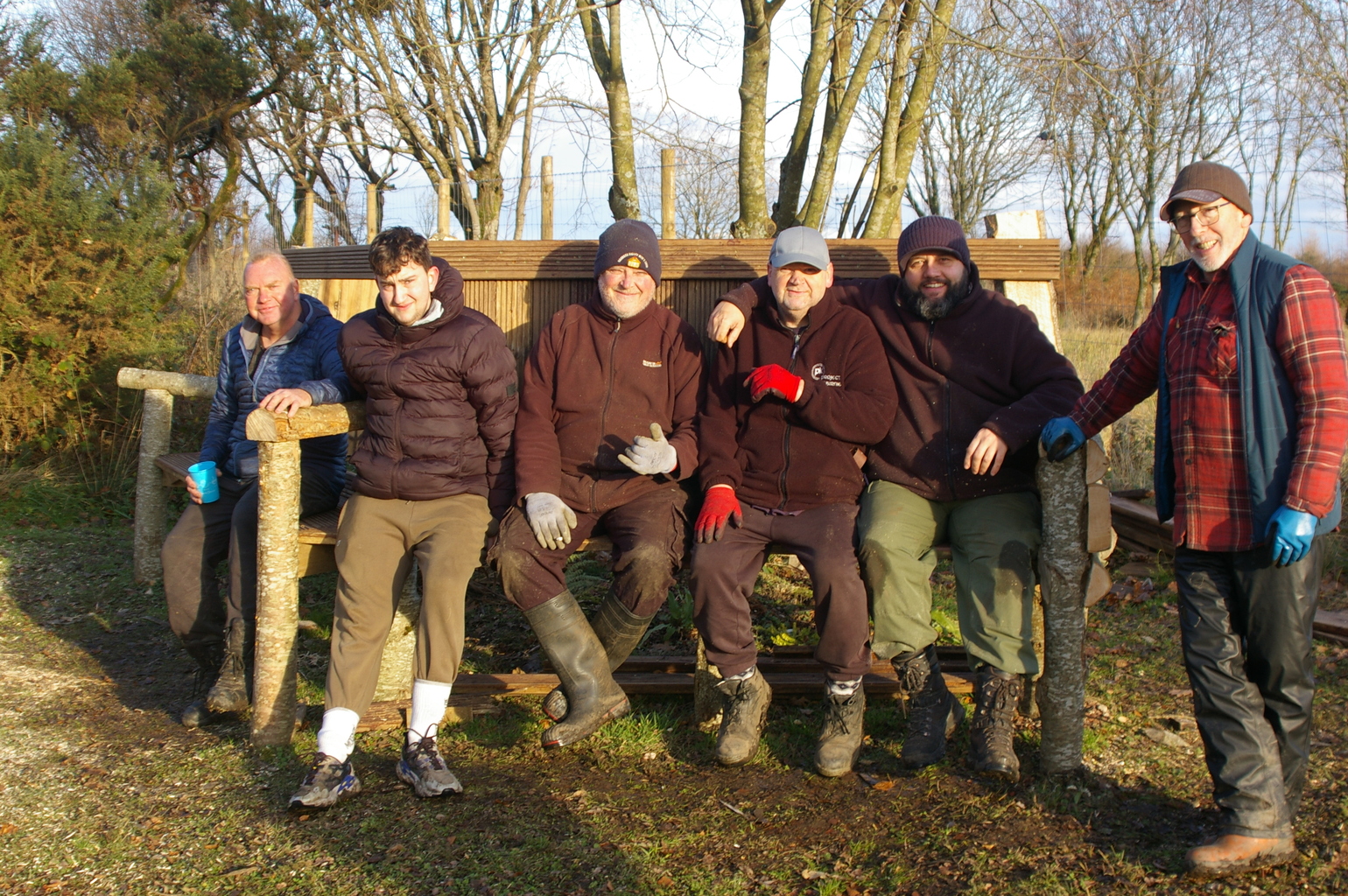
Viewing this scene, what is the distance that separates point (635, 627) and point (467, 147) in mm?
13247

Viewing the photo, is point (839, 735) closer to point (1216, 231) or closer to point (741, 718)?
point (741, 718)

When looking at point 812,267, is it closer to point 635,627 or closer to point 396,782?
point 635,627

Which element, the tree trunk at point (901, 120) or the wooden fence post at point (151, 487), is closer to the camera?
the wooden fence post at point (151, 487)

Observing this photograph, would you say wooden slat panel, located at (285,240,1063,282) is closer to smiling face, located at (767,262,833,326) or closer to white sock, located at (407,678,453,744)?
smiling face, located at (767,262,833,326)

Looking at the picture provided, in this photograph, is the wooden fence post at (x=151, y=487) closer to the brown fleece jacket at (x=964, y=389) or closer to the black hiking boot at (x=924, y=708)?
the brown fleece jacket at (x=964, y=389)

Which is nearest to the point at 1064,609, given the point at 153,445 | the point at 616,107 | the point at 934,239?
the point at 934,239

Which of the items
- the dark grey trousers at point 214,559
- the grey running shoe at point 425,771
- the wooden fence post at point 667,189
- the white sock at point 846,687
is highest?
the wooden fence post at point 667,189

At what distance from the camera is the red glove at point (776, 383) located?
11.0 feet

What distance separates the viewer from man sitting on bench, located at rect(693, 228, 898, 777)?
3139 mm

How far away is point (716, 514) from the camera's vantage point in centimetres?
333

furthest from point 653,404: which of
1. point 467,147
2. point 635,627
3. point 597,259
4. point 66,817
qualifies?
point 467,147

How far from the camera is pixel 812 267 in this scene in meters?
3.51

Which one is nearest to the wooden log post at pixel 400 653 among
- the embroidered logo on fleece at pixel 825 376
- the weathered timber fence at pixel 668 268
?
the weathered timber fence at pixel 668 268

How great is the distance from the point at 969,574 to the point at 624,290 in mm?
1537
